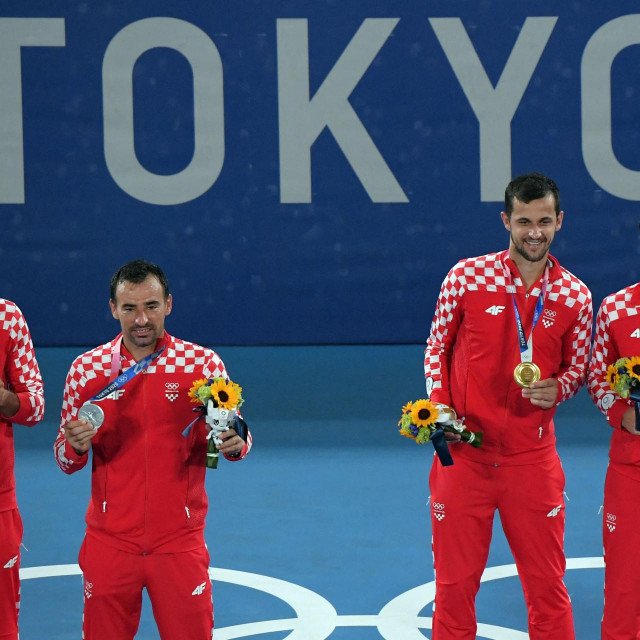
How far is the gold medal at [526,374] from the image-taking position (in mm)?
4535

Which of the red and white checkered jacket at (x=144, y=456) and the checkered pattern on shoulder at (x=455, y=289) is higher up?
the checkered pattern on shoulder at (x=455, y=289)

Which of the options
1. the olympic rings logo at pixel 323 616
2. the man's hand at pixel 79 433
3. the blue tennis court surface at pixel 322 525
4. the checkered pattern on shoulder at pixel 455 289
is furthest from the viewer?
the blue tennis court surface at pixel 322 525

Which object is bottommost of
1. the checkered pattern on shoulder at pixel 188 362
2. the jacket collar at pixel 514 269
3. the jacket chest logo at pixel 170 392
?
the jacket chest logo at pixel 170 392

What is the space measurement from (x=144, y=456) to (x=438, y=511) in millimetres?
1296

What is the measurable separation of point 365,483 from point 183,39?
6.66m

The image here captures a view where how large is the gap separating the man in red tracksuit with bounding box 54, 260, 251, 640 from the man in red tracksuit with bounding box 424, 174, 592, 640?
3.34ft

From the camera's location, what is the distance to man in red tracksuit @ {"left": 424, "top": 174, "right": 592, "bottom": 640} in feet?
15.0

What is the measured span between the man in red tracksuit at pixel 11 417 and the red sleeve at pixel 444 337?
169 centimetres

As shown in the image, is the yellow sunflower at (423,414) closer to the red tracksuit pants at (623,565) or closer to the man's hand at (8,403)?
the red tracksuit pants at (623,565)

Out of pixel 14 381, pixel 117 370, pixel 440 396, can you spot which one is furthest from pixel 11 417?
pixel 440 396

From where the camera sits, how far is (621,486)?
178 inches

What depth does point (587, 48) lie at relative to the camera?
12648 millimetres

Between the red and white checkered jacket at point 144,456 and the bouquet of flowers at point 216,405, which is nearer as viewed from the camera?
the bouquet of flowers at point 216,405

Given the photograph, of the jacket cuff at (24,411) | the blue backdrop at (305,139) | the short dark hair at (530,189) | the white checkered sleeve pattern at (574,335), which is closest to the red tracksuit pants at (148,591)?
the jacket cuff at (24,411)
